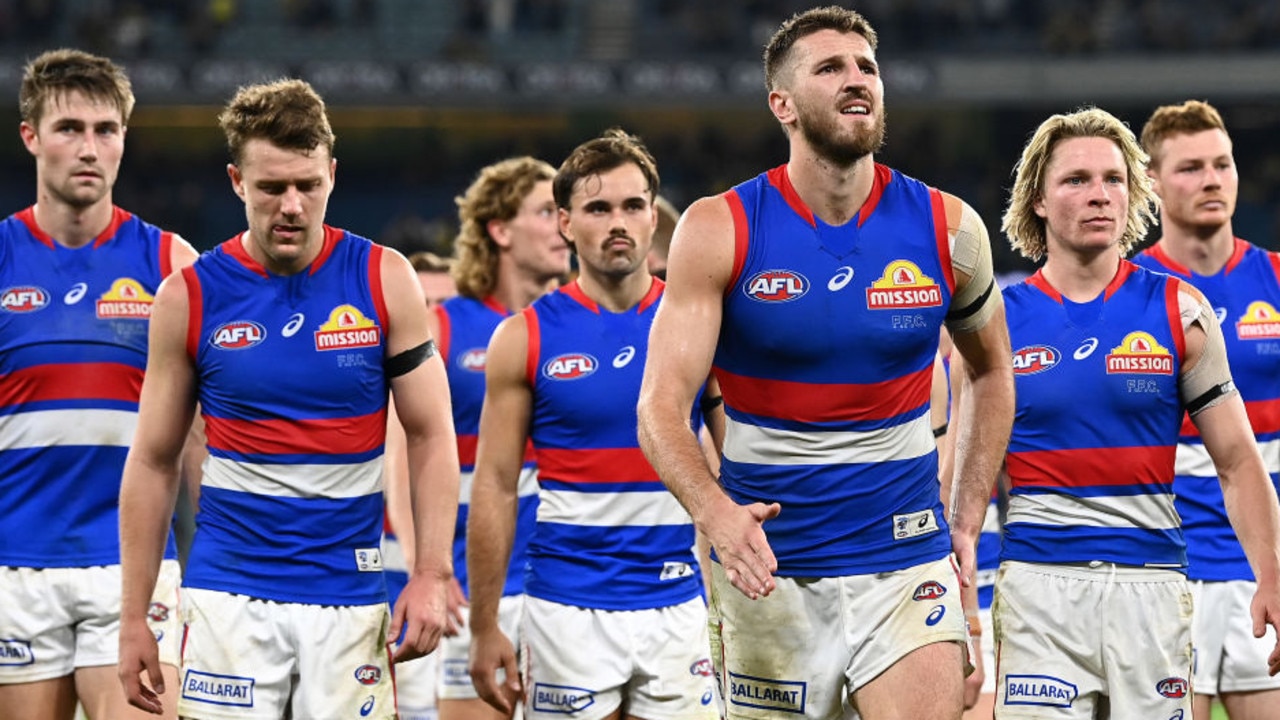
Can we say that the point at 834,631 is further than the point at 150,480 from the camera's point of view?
No

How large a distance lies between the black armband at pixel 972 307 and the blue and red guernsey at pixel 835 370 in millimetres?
112

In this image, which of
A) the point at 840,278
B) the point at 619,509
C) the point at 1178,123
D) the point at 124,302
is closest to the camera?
the point at 840,278

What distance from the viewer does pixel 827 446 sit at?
15.6 ft

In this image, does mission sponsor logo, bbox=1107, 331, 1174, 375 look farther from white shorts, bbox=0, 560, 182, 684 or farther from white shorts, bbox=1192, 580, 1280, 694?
white shorts, bbox=0, 560, 182, 684

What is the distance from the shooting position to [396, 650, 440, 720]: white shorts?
8289mm

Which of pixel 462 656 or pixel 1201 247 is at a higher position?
pixel 1201 247

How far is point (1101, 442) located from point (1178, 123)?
6.59ft

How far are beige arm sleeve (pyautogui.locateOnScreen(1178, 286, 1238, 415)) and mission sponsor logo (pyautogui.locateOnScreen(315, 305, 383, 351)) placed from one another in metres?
2.57

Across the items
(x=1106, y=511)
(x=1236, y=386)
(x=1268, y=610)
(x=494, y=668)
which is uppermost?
(x=1236, y=386)

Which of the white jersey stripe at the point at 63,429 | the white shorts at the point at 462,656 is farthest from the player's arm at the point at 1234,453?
the white jersey stripe at the point at 63,429

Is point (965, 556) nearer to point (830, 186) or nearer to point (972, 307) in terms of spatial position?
point (972, 307)

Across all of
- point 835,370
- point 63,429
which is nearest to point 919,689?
point 835,370

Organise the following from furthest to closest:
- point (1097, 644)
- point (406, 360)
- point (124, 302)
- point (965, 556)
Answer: point (124, 302) < point (1097, 644) < point (406, 360) < point (965, 556)

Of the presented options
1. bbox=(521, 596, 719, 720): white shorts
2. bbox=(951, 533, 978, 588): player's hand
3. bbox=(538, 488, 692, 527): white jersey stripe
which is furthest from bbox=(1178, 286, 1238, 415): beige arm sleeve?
bbox=(521, 596, 719, 720): white shorts
